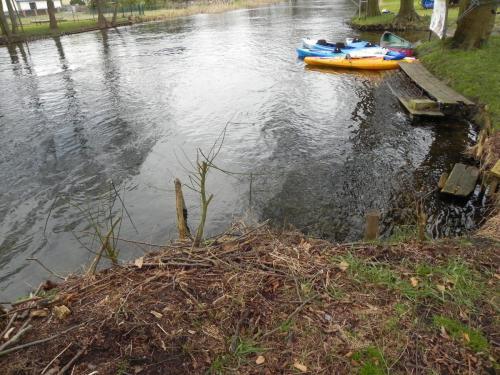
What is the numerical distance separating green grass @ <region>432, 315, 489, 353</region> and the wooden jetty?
376 inches

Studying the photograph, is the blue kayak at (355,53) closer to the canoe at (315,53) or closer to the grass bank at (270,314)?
the canoe at (315,53)

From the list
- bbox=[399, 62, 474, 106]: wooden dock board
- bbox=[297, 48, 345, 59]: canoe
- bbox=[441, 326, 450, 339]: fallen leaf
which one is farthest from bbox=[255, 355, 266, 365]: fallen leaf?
bbox=[297, 48, 345, 59]: canoe

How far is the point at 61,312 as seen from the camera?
13.7 feet

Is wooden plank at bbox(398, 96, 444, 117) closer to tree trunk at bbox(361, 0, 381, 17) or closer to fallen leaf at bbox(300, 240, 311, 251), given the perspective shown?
fallen leaf at bbox(300, 240, 311, 251)

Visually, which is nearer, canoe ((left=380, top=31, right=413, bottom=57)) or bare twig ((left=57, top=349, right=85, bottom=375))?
bare twig ((left=57, top=349, right=85, bottom=375))

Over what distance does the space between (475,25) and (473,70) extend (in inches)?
114

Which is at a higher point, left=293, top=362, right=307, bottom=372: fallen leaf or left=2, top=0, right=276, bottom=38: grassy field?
left=2, top=0, right=276, bottom=38: grassy field

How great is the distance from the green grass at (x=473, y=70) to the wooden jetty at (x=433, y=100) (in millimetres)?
375

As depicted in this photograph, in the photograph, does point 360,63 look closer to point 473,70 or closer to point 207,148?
point 473,70

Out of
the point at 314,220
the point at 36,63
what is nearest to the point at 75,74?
the point at 36,63

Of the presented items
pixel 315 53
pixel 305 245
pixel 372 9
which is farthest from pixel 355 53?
pixel 305 245

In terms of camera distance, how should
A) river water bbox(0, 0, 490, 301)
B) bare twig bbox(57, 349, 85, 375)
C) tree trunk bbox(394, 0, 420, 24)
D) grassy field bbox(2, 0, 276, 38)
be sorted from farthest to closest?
grassy field bbox(2, 0, 276, 38) < tree trunk bbox(394, 0, 420, 24) < river water bbox(0, 0, 490, 301) < bare twig bbox(57, 349, 85, 375)

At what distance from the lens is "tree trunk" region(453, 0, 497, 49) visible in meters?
15.1

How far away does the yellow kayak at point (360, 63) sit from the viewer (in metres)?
18.3
